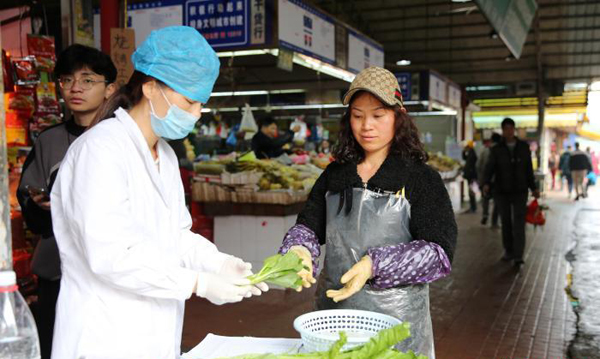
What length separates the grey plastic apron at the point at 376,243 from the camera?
2.34 metres

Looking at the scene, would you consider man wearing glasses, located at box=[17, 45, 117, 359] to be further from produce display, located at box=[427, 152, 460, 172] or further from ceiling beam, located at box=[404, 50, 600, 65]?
ceiling beam, located at box=[404, 50, 600, 65]

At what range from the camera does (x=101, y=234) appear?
167 cm

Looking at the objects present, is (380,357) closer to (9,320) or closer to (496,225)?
(9,320)

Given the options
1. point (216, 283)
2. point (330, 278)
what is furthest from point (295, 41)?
point (216, 283)

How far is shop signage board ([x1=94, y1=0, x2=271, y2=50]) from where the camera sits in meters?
6.32

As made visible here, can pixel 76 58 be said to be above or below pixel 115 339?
above

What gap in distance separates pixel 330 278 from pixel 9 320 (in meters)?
1.46

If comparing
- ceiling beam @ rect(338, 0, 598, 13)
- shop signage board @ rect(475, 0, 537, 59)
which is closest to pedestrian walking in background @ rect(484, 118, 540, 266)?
shop signage board @ rect(475, 0, 537, 59)

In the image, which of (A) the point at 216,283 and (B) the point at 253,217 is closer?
(A) the point at 216,283

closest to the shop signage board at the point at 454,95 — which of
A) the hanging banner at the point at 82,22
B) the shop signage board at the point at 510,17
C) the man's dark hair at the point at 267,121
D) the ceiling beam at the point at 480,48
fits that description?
the ceiling beam at the point at 480,48

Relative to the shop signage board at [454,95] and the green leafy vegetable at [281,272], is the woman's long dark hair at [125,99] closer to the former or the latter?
the green leafy vegetable at [281,272]

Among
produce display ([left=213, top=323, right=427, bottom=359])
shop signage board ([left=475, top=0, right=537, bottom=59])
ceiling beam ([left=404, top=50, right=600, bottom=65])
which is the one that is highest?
ceiling beam ([left=404, top=50, right=600, bottom=65])

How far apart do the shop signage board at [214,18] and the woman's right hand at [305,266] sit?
4.41 m

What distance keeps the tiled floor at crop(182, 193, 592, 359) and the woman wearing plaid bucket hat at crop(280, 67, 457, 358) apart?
256 cm
